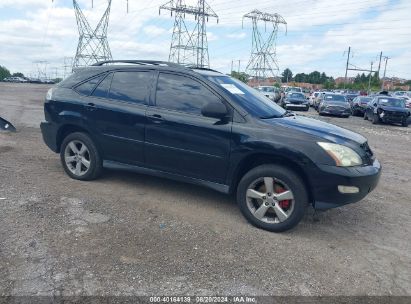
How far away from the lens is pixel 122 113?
17.0 feet

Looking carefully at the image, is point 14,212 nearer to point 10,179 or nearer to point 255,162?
point 10,179

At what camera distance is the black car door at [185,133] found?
4.54m

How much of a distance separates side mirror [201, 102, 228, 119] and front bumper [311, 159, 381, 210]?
3.98 ft

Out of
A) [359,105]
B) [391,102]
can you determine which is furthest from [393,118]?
[359,105]

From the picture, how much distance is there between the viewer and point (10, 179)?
18.6 ft

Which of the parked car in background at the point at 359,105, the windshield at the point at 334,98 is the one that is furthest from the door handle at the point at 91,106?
the parked car in background at the point at 359,105

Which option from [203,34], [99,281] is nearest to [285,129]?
[99,281]

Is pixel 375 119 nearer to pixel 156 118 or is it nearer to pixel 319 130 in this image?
pixel 319 130

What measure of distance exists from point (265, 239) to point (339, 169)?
107 centimetres

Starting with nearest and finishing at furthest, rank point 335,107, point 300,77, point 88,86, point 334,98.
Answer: point 88,86, point 335,107, point 334,98, point 300,77

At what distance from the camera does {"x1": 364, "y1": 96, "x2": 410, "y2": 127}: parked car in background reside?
19328 mm

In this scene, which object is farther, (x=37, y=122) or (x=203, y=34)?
(x=203, y=34)

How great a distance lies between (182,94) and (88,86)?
5.34 ft

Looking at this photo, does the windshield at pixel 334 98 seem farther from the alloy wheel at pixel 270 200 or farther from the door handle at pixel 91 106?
the alloy wheel at pixel 270 200
